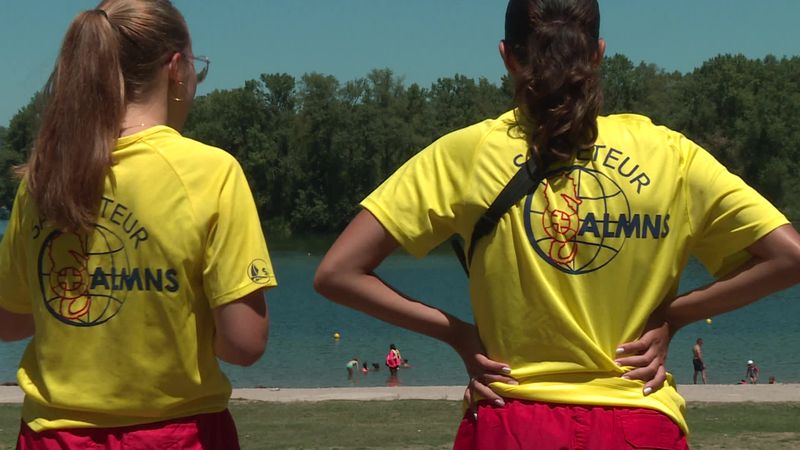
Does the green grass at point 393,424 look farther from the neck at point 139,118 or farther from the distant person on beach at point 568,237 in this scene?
the neck at point 139,118

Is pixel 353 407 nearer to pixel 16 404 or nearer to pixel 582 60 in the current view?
pixel 16 404

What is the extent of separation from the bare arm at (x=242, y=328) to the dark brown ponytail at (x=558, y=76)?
2.51 ft

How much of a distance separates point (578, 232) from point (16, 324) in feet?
4.97

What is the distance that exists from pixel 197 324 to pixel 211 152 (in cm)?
42

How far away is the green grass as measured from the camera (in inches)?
433

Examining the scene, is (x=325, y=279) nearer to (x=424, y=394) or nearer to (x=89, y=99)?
(x=89, y=99)

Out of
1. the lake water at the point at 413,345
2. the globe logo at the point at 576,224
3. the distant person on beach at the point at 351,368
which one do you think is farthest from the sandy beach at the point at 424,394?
the distant person on beach at the point at 351,368

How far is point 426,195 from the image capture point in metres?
2.86

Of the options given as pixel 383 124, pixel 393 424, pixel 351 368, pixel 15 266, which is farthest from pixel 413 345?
pixel 383 124

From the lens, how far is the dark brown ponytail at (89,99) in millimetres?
2811

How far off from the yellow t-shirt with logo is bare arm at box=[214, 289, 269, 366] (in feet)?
0.10

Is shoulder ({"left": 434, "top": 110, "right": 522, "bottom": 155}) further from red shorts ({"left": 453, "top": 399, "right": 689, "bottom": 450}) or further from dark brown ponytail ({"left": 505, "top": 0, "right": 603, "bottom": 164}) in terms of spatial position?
red shorts ({"left": 453, "top": 399, "right": 689, "bottom": 450})

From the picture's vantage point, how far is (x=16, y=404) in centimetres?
1574

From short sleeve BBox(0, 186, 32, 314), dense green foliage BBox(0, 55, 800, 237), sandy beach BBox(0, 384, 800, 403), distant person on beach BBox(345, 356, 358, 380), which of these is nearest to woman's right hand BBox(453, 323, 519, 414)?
short sleeve BBox(0, 186, 32, 314)
